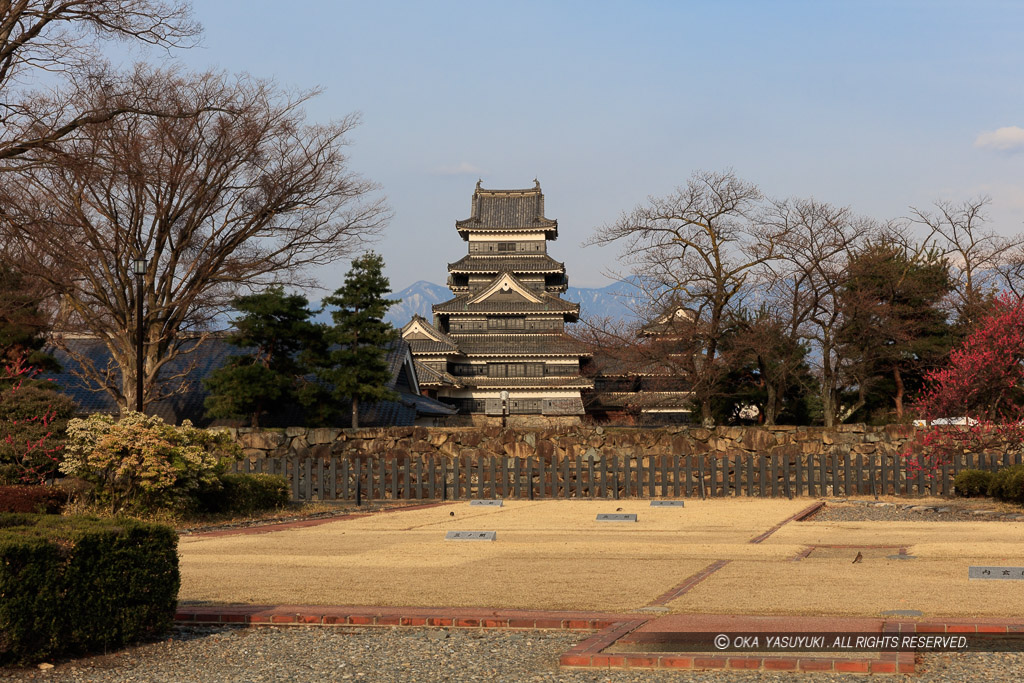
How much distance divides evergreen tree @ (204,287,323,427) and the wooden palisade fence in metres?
12.6

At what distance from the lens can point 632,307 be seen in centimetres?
3881

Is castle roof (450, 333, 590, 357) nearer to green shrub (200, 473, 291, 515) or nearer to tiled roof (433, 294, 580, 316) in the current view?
tiled roof (433, 294, 580, 316)

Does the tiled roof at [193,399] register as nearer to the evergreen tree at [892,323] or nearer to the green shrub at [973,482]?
the evergreen tree at [892,323]

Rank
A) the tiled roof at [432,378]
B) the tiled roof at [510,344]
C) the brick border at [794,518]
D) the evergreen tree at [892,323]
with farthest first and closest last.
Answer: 1. the tiled roof at [510,344]
2. the tiled roof at [432,378]
3. the evergreen tree at [892,323]
4. the brick border at [794,518]

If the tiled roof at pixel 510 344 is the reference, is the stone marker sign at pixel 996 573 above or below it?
below

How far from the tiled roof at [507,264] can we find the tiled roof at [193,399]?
23.0 metres

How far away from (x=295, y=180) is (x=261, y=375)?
8.84 meters

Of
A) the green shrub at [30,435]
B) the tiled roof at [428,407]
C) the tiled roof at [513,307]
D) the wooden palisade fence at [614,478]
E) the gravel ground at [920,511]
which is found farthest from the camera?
the tiled roof at [513,307]

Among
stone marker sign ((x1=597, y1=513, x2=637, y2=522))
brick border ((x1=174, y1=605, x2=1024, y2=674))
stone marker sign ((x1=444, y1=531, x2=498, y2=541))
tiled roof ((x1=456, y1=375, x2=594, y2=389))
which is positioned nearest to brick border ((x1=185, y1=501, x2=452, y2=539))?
stone marker sign ((x1=444, y1=531, x2=498, y2=541))

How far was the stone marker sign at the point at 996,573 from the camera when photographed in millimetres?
8492

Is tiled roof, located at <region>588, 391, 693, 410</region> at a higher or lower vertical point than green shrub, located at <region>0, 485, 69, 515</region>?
higher

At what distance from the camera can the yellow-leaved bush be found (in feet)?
49.3

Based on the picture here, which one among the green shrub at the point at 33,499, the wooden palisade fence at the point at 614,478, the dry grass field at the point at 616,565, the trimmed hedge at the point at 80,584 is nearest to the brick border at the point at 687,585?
the dry grass field at the point at 616,565

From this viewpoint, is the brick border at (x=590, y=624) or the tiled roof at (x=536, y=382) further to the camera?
the tiled roof at (x=536, y=382)
